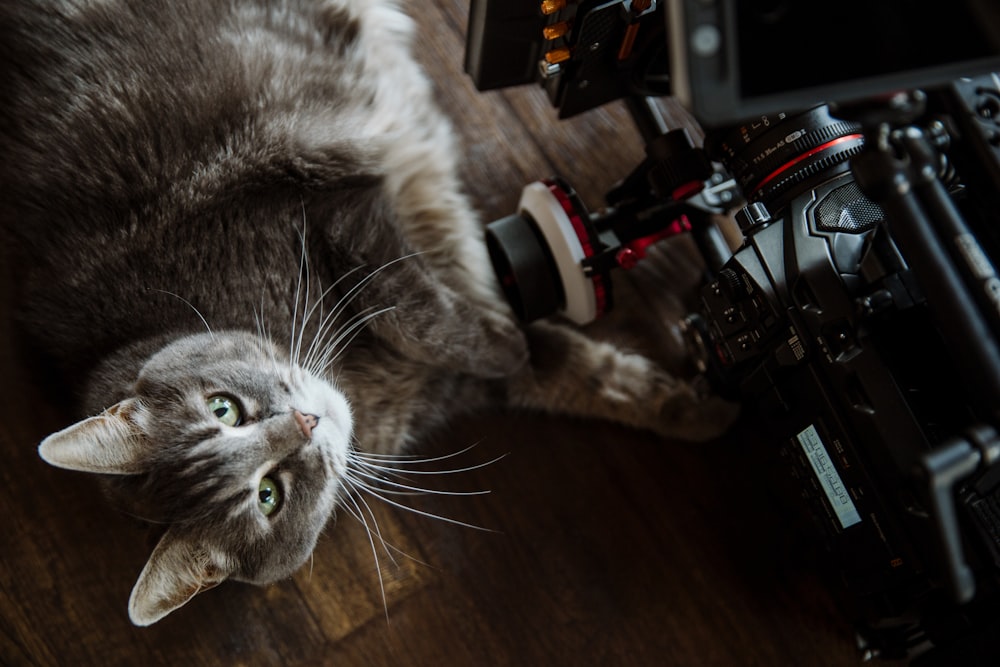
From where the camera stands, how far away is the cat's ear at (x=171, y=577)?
0.82 m

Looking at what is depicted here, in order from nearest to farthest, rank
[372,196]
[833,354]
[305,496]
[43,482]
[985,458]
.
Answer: [985,458] → [833,354] → [305,496] → [372,196] → [43,482]

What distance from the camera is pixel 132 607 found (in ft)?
2.64

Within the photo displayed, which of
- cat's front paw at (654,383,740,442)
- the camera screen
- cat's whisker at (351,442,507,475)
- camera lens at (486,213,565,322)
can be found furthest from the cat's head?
the camera screen

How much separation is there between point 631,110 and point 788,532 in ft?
2.32

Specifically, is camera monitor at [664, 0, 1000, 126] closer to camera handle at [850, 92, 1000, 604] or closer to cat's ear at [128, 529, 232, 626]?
camera handle at [850, 92, 1000, 604]

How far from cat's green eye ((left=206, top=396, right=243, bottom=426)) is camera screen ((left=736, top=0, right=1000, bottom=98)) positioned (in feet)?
2.21

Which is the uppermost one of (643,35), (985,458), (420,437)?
(643,35)

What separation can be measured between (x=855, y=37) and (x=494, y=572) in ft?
2.89

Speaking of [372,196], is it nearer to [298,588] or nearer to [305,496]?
[305,496]

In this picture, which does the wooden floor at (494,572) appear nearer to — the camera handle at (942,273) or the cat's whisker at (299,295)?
the cat's whisker at (299,295)

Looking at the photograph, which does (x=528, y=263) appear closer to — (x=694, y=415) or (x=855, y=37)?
(x=694, y=415)

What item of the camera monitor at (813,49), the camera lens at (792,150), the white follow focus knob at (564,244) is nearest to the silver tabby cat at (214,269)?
the white follow focus knob at (564,244)

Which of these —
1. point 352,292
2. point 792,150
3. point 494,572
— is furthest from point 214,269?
point 792,150

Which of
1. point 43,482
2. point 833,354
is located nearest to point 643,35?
point 833,354
